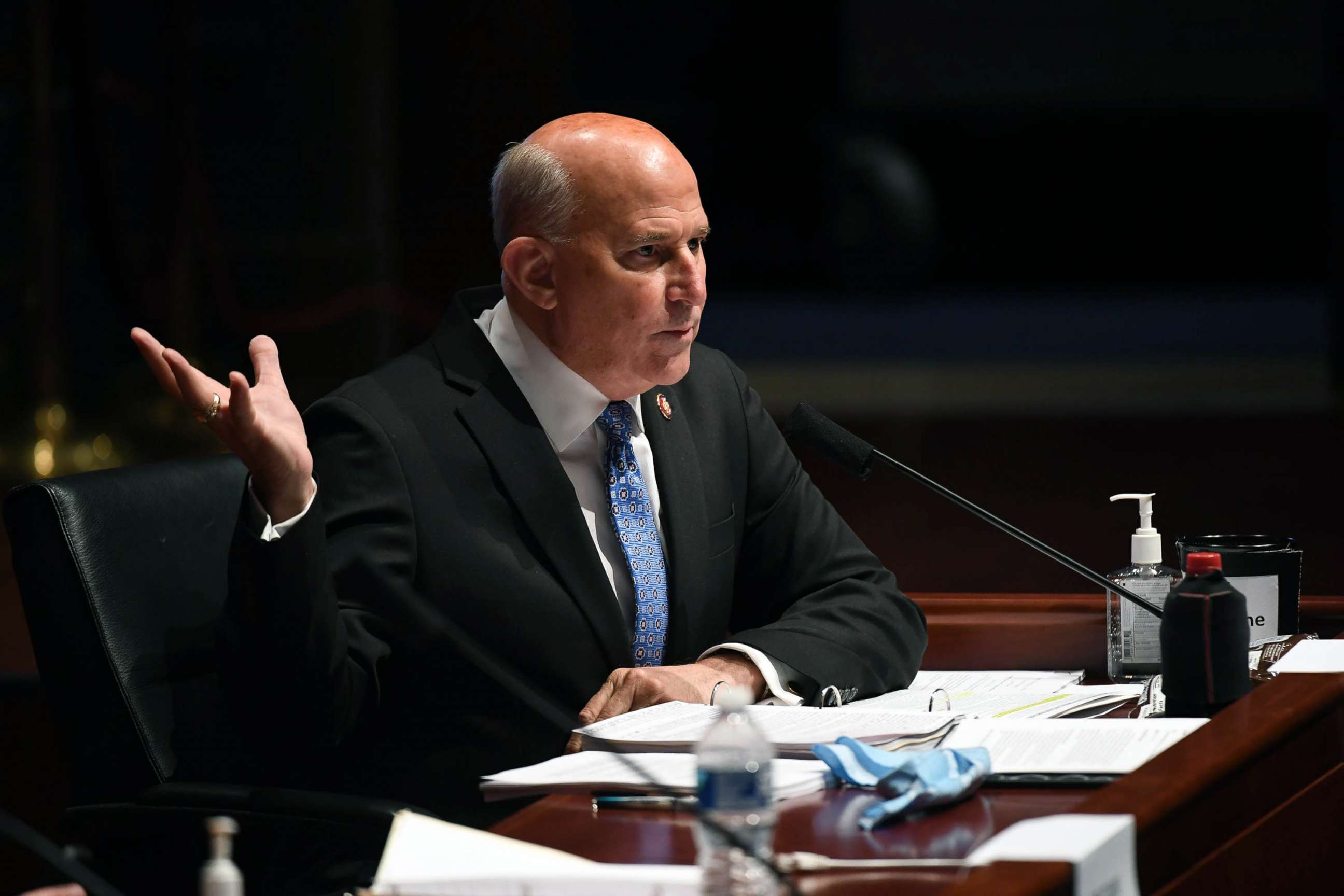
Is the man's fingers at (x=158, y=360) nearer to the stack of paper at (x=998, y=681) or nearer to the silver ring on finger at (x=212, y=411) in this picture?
the silver ring on finger at (x=212, y=411)

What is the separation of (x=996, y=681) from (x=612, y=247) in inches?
23.6

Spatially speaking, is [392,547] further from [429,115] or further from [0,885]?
[429,115]

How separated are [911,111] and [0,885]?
5.55 metres

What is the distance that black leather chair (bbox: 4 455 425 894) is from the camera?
156 cm

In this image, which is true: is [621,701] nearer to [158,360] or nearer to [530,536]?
[530,536]

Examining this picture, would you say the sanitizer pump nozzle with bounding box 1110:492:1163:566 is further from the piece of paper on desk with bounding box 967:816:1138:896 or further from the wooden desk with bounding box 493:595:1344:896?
the piece of paper on desk with bounding box 967:816:1138:896

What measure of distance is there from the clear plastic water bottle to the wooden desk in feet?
0.26

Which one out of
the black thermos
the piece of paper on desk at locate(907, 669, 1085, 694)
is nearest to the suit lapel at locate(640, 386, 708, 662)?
the piece of paper on desk at locate(907, 669, 1085, 694)

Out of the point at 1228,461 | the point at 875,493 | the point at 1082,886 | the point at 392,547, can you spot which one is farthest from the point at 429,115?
the point at 1082,886

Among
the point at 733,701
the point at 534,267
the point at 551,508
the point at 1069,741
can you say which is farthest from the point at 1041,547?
the point at 733,701

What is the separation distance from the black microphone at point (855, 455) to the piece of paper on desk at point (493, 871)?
73 centimetres

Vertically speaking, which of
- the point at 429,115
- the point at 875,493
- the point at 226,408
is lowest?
the point at 226,408

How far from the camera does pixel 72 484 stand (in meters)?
1.63

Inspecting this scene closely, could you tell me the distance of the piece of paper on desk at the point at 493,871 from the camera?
986mm
